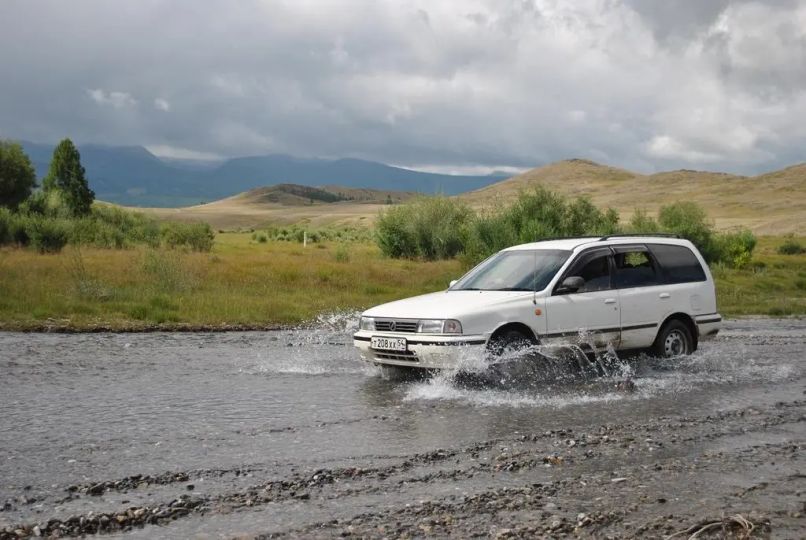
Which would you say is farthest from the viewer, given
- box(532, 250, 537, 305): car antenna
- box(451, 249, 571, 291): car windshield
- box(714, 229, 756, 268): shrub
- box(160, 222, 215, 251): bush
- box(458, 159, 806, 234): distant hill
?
box(458, 159, 806, 234): distant hill

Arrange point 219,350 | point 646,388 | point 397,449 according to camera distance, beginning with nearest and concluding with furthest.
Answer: point 397,449, point 646,388, point 219,350

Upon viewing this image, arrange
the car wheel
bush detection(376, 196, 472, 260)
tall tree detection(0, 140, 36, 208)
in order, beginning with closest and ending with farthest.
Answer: the car wheel → bush detection(376, 196, 472, 260) → tall tree detection(0, 140, 36, 208)

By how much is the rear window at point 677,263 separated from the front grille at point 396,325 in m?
4.02

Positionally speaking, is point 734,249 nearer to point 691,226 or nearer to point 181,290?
point 691,226

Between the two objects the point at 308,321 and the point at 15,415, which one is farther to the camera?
the point at 308,321

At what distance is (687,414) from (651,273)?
11.4ft

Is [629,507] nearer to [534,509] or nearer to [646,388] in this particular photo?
[534,509]

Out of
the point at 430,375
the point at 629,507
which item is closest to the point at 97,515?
the point at 629,507

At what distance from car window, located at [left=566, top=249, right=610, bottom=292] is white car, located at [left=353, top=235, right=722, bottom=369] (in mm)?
15

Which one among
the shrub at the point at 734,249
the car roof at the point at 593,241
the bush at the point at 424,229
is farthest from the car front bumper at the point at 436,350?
the shrub at the point at 734,249

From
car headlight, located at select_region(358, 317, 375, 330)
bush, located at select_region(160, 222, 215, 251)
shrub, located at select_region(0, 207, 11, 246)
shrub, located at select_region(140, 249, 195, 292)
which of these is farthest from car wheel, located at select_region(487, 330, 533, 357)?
bush, located at select_region(160, 222, 215, 251)

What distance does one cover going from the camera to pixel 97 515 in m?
5.20

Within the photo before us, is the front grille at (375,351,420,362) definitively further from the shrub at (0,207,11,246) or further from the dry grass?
the shrub at (0,207,11,246)

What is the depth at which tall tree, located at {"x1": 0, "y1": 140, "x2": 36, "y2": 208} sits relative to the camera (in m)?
69.8
